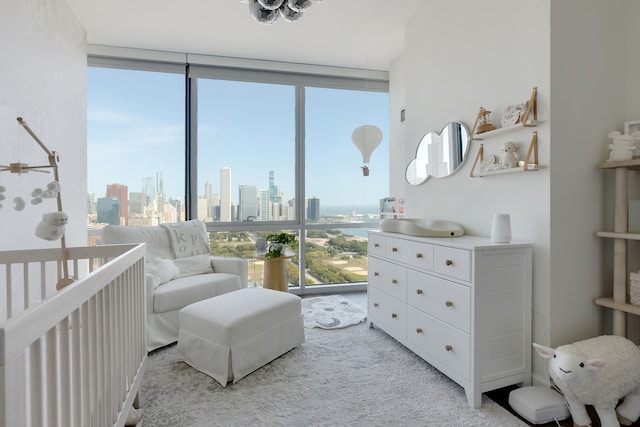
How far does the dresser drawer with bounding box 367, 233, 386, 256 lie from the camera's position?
260cm

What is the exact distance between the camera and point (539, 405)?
161cm

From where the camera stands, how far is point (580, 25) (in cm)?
184

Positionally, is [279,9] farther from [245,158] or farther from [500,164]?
[245,158]

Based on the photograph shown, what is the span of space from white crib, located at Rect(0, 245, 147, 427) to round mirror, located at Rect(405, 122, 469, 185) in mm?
2075

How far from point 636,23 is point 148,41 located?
3.68 m

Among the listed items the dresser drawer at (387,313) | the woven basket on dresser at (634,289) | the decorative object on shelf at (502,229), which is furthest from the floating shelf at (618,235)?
the dresser drawer at (387,313)

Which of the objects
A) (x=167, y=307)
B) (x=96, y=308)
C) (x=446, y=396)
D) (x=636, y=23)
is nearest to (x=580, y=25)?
(x=636, y=23)

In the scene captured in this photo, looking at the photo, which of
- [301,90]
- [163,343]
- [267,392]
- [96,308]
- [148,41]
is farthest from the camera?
[301,90]

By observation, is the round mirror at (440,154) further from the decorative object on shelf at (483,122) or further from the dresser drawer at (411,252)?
the dresser drawer at (411,252)

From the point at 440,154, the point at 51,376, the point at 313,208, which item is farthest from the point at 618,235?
the point at 313,208

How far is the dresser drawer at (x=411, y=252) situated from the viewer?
2078mm

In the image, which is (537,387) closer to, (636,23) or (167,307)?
(636,23)

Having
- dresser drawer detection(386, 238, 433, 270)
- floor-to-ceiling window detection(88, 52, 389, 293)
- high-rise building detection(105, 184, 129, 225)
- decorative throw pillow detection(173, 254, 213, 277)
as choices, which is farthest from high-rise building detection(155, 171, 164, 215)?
dresser drawer detection(386, 238, 433, 270)

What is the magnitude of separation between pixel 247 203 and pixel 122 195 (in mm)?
1236
